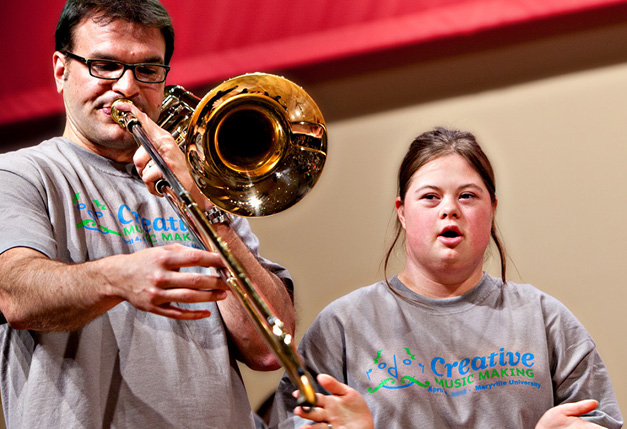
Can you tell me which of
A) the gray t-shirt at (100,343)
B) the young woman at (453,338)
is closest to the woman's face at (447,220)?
the young woman at (453,338)

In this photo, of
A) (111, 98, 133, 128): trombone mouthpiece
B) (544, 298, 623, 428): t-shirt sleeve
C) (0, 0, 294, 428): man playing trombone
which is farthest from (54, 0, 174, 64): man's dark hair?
(544, 298, 623, 428): t-shirt sleeve

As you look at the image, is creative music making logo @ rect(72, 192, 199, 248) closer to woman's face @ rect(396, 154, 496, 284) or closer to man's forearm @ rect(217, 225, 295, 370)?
man's forearm @ rect(217, 225, 295, 370)

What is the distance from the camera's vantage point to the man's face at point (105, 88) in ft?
5.40

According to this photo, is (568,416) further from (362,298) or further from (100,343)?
(100,343)

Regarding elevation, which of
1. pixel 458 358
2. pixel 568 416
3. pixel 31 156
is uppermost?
pixel 31 156

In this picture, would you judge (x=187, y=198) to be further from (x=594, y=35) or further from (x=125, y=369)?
(x=594, y=35)

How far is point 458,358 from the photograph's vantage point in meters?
1.59

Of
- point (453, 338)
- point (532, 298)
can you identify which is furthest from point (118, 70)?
point (532, 298)

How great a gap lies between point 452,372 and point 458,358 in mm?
36

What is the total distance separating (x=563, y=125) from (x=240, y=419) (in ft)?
5.04

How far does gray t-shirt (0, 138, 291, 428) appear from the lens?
139 cm

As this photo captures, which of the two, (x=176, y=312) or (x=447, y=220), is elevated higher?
(x=447, y=220)

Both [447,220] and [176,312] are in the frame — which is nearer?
A: [176,312]

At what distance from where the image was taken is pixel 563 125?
8.13ft
